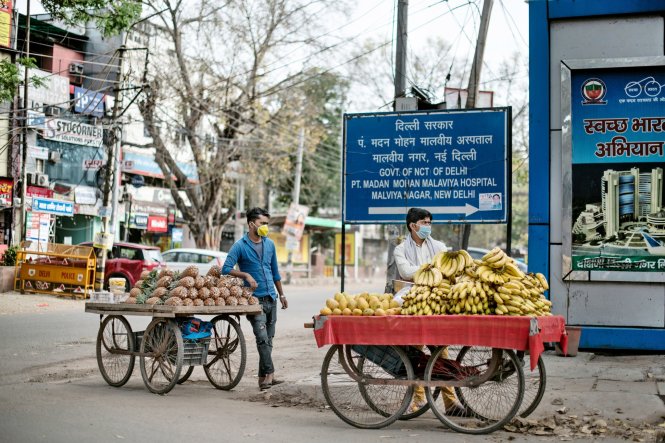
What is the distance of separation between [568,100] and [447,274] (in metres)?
4.77

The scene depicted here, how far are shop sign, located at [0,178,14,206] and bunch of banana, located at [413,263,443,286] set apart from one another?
1049 inches

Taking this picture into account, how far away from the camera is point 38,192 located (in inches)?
1286

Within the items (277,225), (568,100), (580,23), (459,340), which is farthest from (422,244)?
(277,225)

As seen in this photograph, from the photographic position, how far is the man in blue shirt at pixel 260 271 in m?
8.71

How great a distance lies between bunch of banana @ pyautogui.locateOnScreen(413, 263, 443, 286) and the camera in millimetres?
6867

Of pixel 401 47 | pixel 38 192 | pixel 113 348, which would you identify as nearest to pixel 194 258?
pixel 38 192

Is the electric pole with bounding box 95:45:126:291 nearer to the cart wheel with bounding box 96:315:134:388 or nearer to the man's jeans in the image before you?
the cart wheel with bounding box 96:315:134:388

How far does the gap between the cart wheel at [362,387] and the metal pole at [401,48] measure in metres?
7.33

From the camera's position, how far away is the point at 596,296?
10586mm

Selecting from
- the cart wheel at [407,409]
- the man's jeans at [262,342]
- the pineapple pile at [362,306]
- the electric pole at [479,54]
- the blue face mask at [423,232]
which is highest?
the electric pole at [479,54]

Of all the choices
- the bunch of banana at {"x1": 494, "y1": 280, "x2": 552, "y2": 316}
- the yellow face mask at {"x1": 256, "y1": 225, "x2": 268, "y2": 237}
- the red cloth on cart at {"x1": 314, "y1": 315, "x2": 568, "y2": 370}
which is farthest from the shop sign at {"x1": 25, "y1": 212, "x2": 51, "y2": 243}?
the bunch of banana at {"x1": 494, "y1": 280, "x2": 552, "y2": 316}

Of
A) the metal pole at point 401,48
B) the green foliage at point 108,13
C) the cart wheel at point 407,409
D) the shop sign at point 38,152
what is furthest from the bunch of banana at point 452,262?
the shop sign at point 38,152

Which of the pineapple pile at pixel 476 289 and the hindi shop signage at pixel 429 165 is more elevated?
the hindi shop signage at pixel 429 165

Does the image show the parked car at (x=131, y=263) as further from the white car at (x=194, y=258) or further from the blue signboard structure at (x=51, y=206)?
the blue signboard structure at (x=51, y=206)
